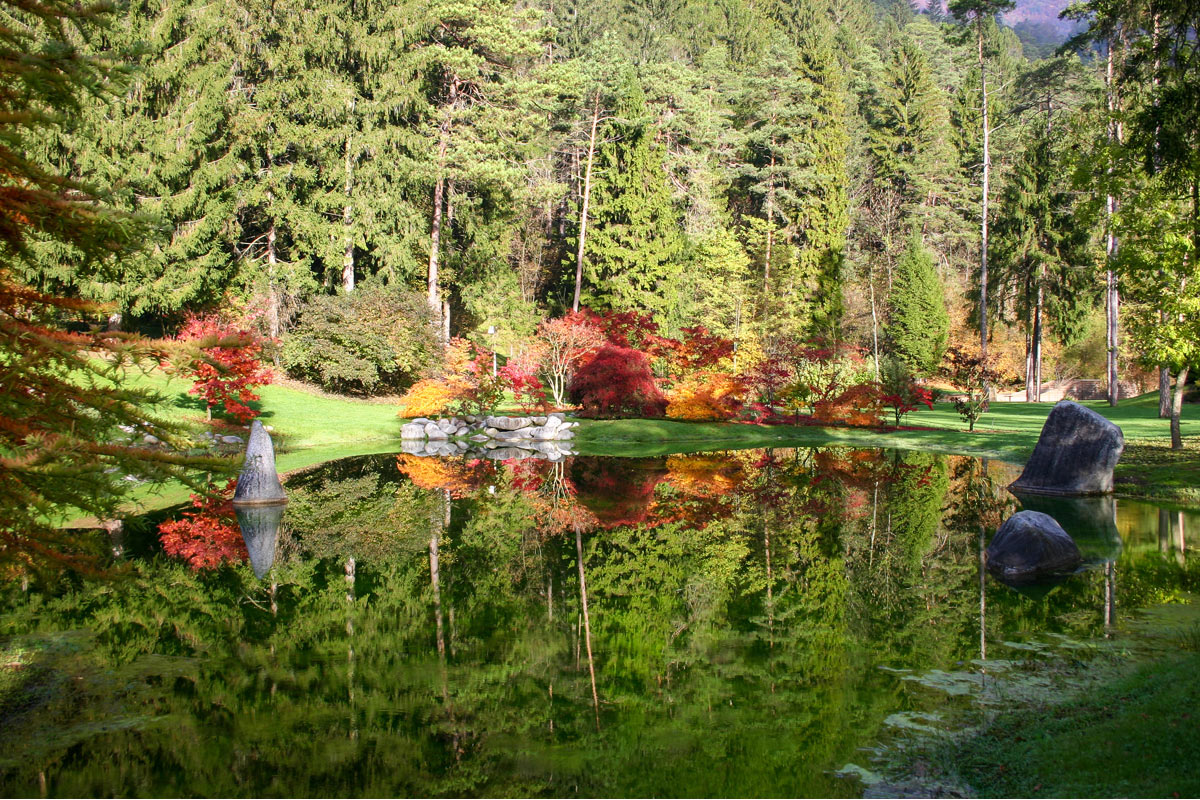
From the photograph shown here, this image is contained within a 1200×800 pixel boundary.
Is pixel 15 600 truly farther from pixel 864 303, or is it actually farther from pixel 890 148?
pixel 890 148

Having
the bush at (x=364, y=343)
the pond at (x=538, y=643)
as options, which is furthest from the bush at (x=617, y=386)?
the pond at (x=538, y=643)

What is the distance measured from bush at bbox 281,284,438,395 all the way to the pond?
47.7 ft

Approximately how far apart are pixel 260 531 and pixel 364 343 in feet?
53.5

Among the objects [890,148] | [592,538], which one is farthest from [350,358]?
[890,148]

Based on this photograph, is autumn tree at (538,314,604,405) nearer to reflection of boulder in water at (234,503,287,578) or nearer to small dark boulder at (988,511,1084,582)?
reflection of boulder in water at (234,503,287,578)

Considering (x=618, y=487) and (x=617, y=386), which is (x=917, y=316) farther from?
(x=618, y=487)

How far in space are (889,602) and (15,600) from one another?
9516 mm

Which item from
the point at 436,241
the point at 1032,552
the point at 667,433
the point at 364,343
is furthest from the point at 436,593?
the point at 436,241

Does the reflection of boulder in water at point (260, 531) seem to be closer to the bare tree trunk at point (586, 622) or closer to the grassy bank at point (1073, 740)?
the bare tree trunk at point (586, 622)

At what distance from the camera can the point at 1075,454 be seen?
47.5 ft

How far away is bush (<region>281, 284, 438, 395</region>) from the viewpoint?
90.9 feet

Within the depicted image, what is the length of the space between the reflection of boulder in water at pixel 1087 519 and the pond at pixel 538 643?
8 centimetres

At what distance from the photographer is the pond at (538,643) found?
17.7 feet

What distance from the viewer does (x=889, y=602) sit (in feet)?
28.7
